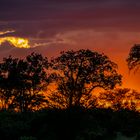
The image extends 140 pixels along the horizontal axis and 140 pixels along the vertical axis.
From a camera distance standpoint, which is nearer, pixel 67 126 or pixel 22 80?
pixel 67 126

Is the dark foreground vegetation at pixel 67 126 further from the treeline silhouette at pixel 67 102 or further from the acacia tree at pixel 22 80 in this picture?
the acacia tree at pixel 22 80

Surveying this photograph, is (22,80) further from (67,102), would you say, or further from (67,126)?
(67,126)

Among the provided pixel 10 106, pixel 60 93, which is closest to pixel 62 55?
pixel 60 93

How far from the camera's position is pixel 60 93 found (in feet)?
296

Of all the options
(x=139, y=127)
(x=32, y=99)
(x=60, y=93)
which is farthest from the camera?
(x=32, y=99)

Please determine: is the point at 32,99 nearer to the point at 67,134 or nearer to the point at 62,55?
the point at 62,55

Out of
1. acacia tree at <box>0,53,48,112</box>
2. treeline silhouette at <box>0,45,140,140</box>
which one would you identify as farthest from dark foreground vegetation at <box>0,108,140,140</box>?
acacia tree at <box>0,53,48,112</box>

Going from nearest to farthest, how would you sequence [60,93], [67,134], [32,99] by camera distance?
1. [67,134]
2. [60,93]
3. [32,99]

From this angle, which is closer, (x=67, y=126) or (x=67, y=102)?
(x=67, y=126)

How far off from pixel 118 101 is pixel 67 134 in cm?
3633

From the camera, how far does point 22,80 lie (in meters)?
99.2

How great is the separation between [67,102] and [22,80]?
1430 centimetres

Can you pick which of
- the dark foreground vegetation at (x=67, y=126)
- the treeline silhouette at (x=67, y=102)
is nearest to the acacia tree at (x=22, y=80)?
the treeline silhouette at (x=67, y=102)

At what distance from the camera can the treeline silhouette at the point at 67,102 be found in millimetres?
59031
